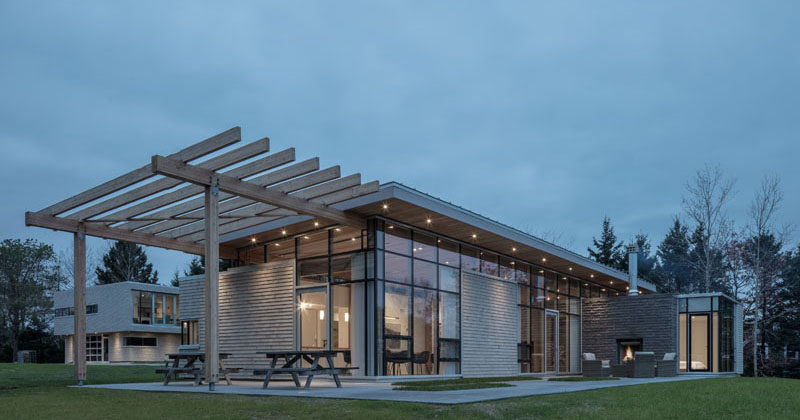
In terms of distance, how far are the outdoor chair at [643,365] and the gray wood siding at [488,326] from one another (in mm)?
3020

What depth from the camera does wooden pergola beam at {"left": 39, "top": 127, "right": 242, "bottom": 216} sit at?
28.9 feet

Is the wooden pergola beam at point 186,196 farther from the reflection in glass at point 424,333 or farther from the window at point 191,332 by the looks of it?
the reflection in glass at point 424,333

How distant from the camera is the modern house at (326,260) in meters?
10.4

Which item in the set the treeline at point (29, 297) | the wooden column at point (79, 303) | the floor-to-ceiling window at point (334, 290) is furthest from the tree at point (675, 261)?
the treeline at point (29, 297)

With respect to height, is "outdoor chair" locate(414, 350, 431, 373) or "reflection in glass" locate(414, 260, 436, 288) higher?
"reflection in glass" locate(414, 260, 436, 288)

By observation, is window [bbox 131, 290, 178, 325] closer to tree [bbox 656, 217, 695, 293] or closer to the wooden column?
the wooden column

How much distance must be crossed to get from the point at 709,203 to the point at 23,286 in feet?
125

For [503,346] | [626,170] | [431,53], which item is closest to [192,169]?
[503,346]

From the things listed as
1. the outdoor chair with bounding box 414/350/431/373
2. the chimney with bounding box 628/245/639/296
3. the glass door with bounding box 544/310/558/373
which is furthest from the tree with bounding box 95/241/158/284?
the outdoor chair with bounding box 414/350/431/373

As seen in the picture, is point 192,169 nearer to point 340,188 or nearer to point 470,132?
point 340,188

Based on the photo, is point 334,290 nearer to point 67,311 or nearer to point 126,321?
point 126,321

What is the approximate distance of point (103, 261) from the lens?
44.3 metres

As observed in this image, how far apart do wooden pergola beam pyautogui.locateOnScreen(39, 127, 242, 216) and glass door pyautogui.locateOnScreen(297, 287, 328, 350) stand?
14.9 feet

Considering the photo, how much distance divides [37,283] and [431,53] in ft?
90.0
